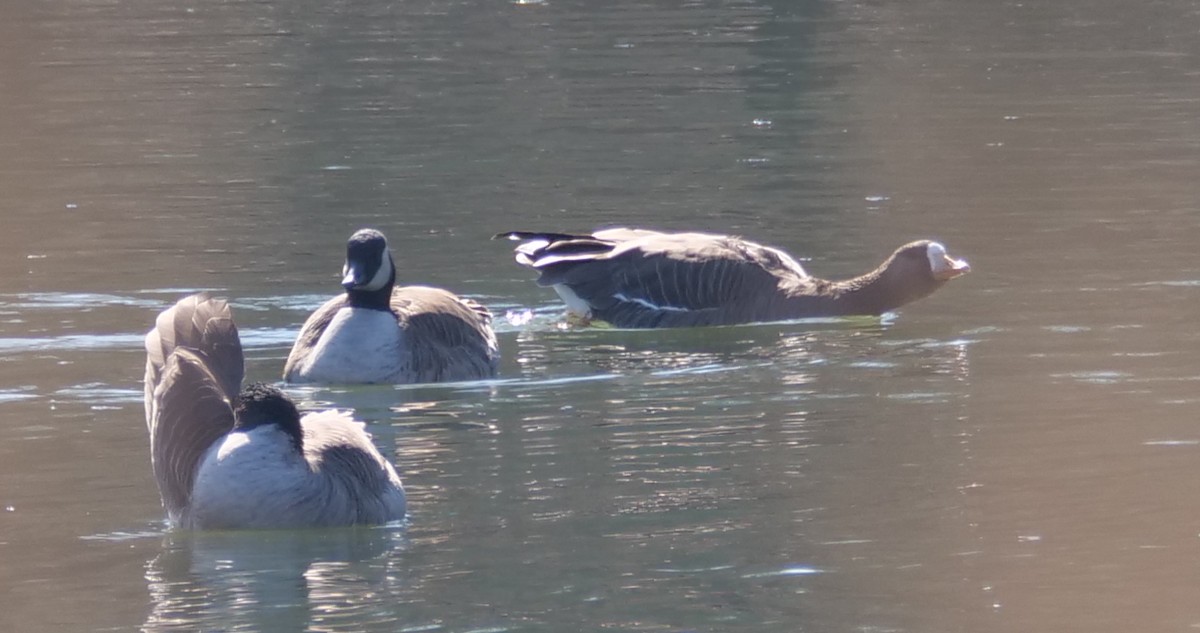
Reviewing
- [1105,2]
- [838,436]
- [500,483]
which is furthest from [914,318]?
[1105,2]

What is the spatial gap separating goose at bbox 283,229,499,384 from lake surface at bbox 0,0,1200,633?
202mm

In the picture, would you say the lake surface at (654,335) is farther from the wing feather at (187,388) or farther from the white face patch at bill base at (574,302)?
the wing feather at (187,388)

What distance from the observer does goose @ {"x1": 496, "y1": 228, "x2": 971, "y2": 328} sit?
15.4 meters

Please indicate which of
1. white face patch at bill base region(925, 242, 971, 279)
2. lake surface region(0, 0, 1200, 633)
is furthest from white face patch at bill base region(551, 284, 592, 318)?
white face patch at bill base region(925, 242, 971, 279)

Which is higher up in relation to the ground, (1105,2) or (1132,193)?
(1105,2)

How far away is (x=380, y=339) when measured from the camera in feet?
44.5

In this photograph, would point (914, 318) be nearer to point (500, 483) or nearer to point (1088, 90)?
point (500, 483)

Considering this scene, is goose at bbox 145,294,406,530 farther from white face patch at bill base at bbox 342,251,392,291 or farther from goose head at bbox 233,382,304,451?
white face patch at bill base at bbox 342,251,392,291

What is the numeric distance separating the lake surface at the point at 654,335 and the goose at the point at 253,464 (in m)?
0.15

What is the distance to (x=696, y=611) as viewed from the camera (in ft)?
28.1

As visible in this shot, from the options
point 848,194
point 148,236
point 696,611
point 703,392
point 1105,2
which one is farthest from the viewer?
point 1105,2

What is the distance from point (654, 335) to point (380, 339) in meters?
2.45

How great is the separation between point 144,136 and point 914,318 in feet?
36.3

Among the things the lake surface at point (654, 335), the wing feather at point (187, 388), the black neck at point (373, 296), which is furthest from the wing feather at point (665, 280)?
the wing feather at point (187, 388)
